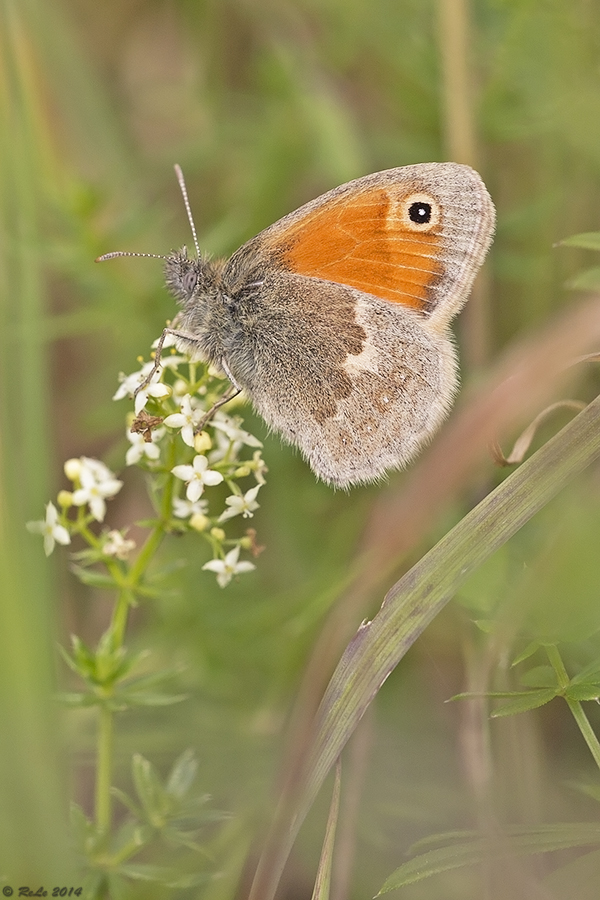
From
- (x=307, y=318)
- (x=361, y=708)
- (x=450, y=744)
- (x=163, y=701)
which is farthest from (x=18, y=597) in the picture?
(x=450, y=744)

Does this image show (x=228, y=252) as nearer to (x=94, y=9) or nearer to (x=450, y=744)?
(x=94, y=9)

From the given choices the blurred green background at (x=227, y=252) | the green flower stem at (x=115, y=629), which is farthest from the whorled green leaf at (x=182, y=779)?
the blurred green background at (x=227, y=252)

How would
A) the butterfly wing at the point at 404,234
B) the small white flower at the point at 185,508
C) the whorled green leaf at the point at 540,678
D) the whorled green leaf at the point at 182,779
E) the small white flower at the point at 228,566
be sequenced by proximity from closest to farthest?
the whorled green leaf at the point at 540,678
the whorled green leaf at the point at 182,779
the small white flower at the point at 185,508
the small white flower at the point at 228,566
the butterfly wing at the point at 404,234

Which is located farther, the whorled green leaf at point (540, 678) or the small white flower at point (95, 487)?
the small white flower at point (95, 487)

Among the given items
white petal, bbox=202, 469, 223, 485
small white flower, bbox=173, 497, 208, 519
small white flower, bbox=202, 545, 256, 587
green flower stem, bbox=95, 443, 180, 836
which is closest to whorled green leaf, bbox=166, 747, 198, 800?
green flower stem, bbox=95, 443, 180, 836

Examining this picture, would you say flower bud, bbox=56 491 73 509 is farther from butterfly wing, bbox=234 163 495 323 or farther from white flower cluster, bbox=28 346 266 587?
butterfly wing, bbox=234 163 495 323

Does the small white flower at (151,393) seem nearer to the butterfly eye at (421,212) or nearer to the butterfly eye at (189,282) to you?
the butterfly eye at (189,282)

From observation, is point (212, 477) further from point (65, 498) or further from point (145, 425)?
point (65, 498)

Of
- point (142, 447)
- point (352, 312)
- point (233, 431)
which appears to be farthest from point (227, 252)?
point (142, 447)

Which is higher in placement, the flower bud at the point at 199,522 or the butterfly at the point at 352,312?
the butterfly at the point at 352,312
